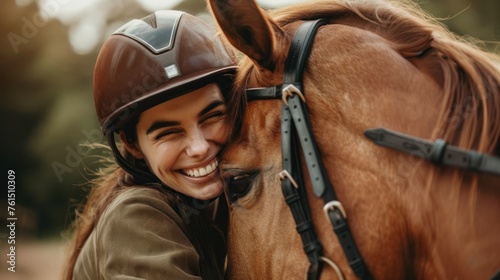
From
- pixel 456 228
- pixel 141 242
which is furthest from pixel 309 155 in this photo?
pixel 141 242

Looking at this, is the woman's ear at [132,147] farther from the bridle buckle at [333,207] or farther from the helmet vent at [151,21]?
the bridle buckle at [333,207]

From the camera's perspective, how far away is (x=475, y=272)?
65.7 inches

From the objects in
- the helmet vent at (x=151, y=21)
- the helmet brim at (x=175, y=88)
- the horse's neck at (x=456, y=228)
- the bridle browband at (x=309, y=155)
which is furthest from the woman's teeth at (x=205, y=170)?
the horse's neck at (x=456, y=228)

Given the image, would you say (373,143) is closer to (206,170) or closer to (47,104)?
(206,170)

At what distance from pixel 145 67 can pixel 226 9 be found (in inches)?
27.9

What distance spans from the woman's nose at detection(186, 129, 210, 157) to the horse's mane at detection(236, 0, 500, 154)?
30 cm

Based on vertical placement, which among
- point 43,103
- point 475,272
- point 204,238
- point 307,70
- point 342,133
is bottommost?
point 43,103

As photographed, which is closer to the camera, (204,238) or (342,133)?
(342,133)

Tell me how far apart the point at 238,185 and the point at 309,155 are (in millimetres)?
407

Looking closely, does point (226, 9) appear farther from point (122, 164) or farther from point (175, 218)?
point (122, 164)

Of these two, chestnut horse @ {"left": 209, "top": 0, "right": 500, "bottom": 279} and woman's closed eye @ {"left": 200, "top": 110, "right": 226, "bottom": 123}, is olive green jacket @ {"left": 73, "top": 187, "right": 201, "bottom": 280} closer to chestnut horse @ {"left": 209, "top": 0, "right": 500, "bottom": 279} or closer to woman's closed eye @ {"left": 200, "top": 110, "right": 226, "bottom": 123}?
chestnut horse @ {"left": 209, "top": 0, "right": 500, "bottom": 279}

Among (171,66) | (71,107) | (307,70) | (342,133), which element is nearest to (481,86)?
(342,133)

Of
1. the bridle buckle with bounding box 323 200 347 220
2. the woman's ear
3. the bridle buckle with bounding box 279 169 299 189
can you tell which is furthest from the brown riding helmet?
the bridle buckle with bounding box 323 200 347 220

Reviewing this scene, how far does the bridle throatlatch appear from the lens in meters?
1.86
